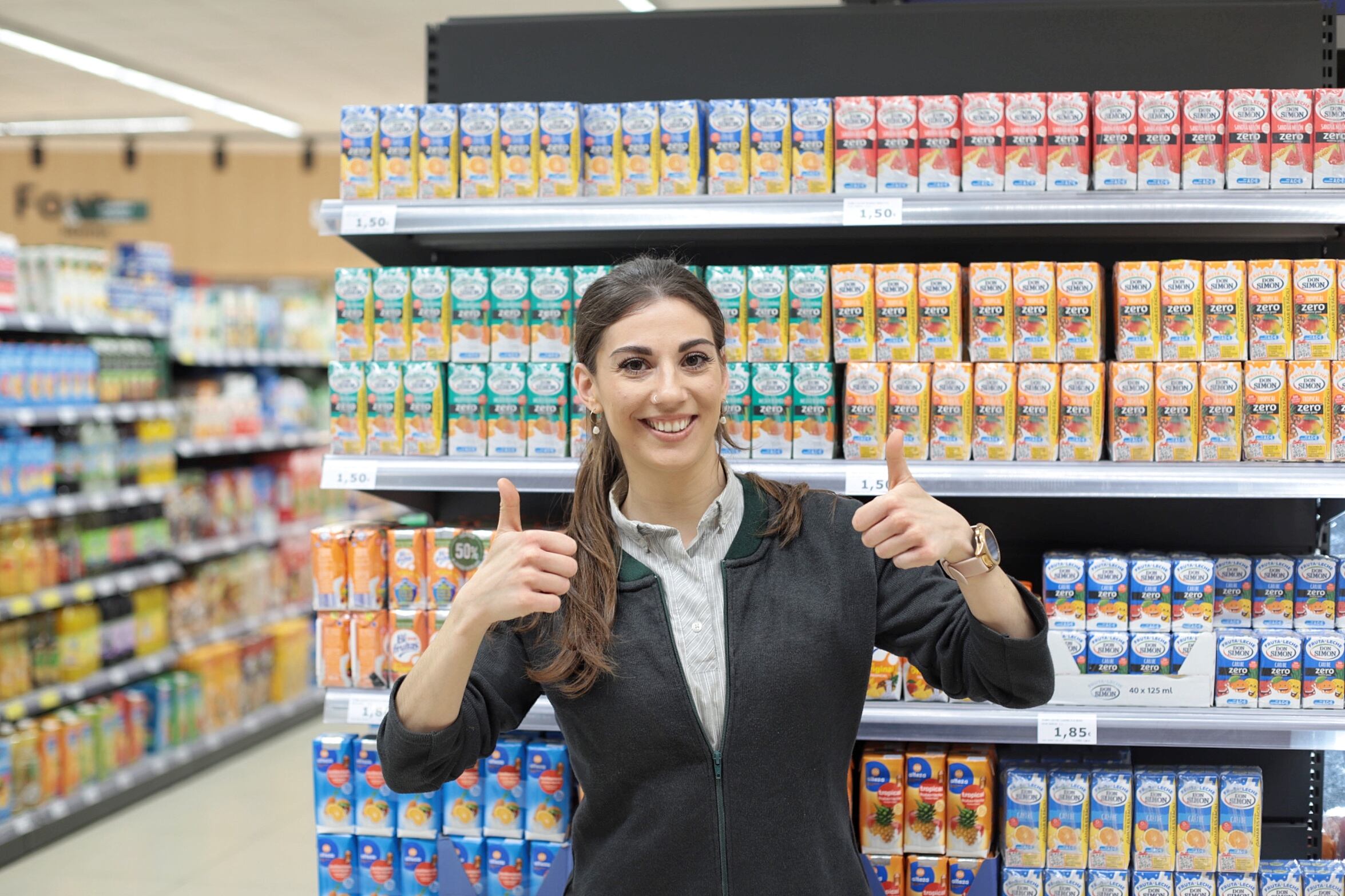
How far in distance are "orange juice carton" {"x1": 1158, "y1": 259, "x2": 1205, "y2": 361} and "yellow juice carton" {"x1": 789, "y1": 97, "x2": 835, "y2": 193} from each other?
670mm

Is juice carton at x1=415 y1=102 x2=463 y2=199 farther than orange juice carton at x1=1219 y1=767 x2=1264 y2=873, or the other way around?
juice carton at x1=415 y1=102 x2=463 y2=199

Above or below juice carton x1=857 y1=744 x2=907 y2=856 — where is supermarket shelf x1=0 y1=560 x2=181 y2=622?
above

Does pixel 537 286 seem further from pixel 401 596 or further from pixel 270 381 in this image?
pixel 270 381

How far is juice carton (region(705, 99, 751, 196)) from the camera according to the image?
2.27 metres

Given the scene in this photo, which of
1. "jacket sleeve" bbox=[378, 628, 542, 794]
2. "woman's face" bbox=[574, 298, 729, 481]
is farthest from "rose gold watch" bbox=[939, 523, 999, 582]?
"jacket sleeve" bbox=[378, 628, 542, 794]

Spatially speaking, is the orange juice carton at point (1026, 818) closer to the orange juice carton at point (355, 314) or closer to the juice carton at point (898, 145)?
the juice carton at point (898, 145)

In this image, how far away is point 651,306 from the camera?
1.60 metres

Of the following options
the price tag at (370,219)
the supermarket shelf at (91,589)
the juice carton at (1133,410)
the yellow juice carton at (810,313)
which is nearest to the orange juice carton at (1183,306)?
the juice carton at (1133,410)

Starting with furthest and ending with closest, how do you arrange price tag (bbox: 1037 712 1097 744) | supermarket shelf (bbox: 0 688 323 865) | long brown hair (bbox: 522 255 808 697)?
supermarket shelf (bbox: 0 688 323 865)
price tag (bbox: 1037 712 1097 744)
long brown hair (bbox: 522 255 808 697)

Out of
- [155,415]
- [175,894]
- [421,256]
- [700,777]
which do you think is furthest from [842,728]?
[155,415]

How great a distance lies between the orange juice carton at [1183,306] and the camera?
217 cm

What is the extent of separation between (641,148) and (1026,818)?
1520 mm

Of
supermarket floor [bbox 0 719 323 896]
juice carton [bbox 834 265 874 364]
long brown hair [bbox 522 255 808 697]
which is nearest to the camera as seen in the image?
long brown hair [bbox 522 255 808 697]

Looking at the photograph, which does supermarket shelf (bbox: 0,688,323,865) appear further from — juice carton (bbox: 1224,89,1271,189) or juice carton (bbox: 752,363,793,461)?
juice carton (bbox: 1224,89,1271,189)
